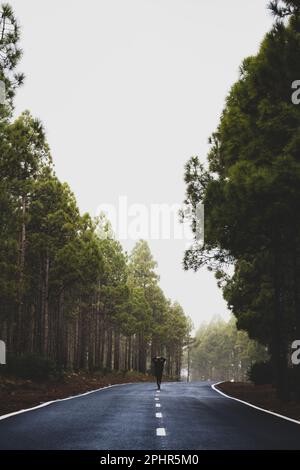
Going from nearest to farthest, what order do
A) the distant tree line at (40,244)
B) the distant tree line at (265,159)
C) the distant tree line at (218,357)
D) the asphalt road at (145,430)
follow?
the asphalt road at (145,430) < the distant tree line at (265,159) < the distant tree line at (40,244) < the distant tree line at (218,357)

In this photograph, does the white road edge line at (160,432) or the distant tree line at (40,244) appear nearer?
the white road edge line at (160,432)

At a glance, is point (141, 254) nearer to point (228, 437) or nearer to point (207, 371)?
point (228, 437)

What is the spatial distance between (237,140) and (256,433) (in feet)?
32.7

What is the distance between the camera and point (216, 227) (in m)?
18.4

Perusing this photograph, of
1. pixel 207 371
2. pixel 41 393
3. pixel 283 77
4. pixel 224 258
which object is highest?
pixel 283 77

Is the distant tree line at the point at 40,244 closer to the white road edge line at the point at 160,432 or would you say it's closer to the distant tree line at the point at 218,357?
the white road edge line at the point at 160,432

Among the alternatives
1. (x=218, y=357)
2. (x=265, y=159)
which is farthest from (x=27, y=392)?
(x=218, y=357)

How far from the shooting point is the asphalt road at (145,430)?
28.6 feet

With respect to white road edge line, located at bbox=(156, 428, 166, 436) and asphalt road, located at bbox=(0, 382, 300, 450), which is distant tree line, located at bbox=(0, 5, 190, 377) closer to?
asphalt road, located at bbox=(0, 382, 300, 450)

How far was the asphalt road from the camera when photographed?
8.72 meters

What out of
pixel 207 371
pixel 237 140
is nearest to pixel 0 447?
pixel 237 140

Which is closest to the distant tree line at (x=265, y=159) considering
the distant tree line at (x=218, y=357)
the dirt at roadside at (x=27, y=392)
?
the dirt at roadside at (x=27, y=392)

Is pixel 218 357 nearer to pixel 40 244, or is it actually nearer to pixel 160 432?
pixel 40 244

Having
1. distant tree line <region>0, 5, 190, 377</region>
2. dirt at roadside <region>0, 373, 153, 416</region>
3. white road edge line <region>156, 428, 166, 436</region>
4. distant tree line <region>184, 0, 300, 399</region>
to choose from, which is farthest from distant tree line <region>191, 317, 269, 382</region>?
white road edge line <region>156, 428, 166, 436</region>
